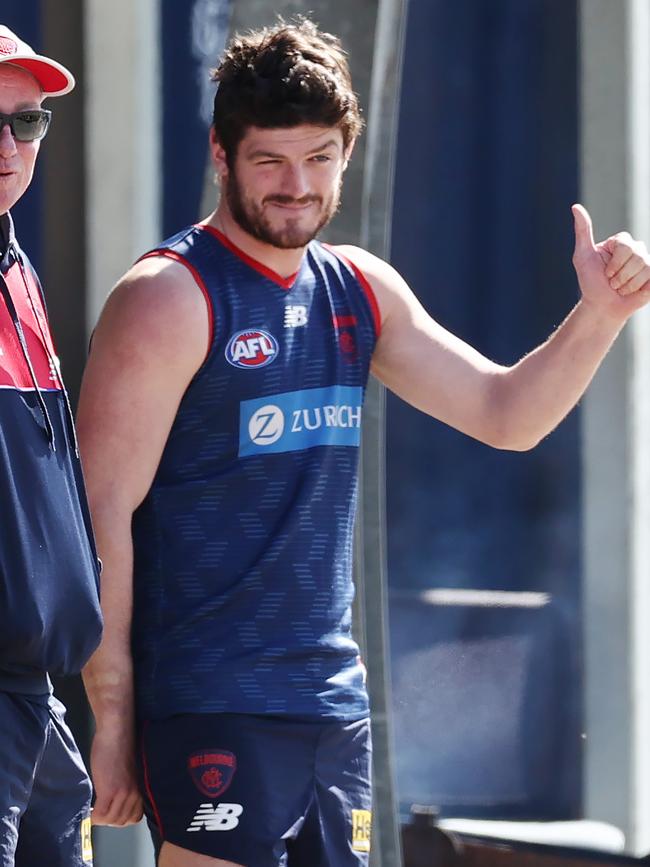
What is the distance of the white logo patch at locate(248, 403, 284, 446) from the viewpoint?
262 centimetres

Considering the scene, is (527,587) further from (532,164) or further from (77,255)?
(77,255)

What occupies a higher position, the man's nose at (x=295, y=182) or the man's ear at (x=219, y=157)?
the man's ear at (x=219, y=157)

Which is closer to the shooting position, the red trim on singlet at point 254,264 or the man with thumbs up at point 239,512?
the man with thumbs up at point 239,512

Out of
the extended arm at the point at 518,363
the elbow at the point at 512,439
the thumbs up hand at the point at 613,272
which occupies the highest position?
the thumbs up hand at the point at 613,272

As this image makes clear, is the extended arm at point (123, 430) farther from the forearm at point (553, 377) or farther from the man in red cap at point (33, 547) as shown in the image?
the forearm at point (553, 377)

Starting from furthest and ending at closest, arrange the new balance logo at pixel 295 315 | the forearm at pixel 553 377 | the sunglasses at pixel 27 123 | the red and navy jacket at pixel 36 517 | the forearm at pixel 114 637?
the forearm at pixel 553 377
the new balance logo at pixel 295 315
the forearm at pixel 114 637
the sunglasses at pixel 27 123
the red and navy jacket at pixel 36 517

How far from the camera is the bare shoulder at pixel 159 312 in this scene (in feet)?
8.45

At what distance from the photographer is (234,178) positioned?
8.77ft

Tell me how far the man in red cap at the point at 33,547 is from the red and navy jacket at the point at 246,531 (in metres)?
0.23

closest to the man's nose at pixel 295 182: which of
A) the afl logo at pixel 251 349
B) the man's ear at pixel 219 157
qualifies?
the man's ear at pixel 219 157

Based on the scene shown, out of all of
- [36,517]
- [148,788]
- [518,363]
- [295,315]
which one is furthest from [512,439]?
[36,517]

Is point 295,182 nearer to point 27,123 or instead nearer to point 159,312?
point 159,312

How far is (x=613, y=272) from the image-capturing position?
2758 millimetres

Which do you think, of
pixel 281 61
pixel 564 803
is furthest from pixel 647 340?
pixel 281 61
